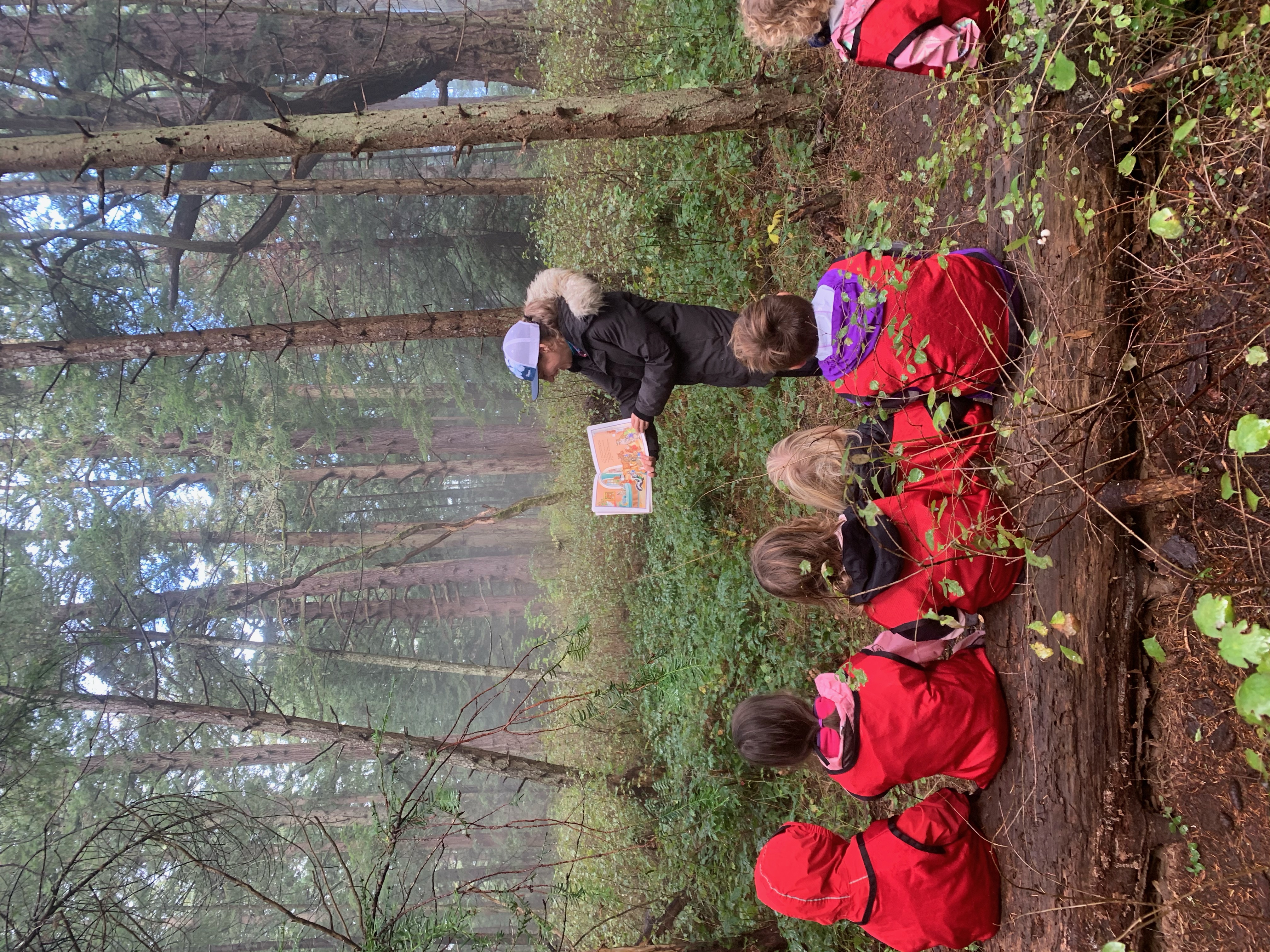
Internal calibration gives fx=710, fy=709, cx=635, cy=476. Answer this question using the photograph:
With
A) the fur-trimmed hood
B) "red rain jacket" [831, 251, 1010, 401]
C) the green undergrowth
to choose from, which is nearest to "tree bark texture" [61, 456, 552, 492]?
the green undergrowth

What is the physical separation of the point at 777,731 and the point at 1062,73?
2.69 meters

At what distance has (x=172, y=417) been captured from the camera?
36.4ft

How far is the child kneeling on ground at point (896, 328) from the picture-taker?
9.56 ft

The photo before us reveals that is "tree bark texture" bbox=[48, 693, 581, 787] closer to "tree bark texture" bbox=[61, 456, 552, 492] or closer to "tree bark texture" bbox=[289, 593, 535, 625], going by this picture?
"tree bark texture" bbox=[289, 593, 535, 625]

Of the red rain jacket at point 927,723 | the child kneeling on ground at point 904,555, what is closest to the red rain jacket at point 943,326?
the child kneeling on ground at point 904,555

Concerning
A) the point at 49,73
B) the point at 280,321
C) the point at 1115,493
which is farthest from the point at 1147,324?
the point at 280,321

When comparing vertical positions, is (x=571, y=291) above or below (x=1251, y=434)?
above

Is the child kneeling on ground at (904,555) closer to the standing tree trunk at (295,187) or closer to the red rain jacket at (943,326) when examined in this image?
the red rain jacket at (943,326)

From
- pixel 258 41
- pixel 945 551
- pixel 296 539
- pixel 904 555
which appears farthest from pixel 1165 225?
pixel 296 539

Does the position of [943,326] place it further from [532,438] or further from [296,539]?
[296,539]

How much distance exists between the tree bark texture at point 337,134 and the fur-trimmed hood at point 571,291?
1023 mm

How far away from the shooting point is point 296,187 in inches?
281

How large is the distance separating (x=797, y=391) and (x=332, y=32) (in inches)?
359

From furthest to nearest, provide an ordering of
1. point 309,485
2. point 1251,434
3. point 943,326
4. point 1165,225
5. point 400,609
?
point 400,609
point 309,485
point 943,326
point 1165,225
point 1251,434
